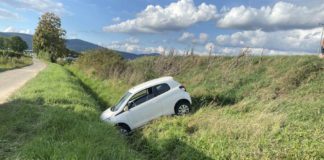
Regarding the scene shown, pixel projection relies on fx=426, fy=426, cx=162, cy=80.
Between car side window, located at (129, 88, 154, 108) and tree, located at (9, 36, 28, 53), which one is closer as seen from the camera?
car side window, located at (129, 88, 154, 108)

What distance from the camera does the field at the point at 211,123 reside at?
345 inches

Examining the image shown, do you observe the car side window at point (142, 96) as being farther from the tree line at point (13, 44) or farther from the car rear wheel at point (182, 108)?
the tree line at point (13, 44)

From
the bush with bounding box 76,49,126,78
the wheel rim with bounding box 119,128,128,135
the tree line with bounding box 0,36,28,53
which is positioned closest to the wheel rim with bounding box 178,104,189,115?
the wheel rim with bounding box 119,128,128,135

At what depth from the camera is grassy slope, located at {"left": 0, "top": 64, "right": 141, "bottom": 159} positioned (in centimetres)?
783

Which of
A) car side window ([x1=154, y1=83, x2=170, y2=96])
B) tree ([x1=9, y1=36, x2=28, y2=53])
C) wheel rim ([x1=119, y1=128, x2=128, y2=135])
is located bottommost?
wheel rim ([x1=119, y1=128, x2=128, y2=135])

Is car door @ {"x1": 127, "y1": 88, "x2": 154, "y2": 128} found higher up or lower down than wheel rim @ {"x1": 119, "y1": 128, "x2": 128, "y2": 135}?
higher up

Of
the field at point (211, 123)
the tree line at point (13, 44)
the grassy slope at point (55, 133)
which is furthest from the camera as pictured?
the tree line at point (13, 44)

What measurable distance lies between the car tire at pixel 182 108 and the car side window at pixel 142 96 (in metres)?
1.01

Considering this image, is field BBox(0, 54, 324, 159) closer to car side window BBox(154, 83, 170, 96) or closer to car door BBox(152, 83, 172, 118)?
car door BBox(152, 83, 172, 118)

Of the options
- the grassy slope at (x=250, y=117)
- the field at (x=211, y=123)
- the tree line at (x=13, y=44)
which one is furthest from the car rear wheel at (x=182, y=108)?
the tree line at (x=13, y=44)

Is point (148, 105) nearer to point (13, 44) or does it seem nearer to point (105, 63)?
point (105, 63)

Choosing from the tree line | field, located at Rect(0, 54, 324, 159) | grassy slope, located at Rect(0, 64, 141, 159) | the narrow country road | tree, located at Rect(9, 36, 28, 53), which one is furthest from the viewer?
tree, located at Rect(9, 36, 28, 53)

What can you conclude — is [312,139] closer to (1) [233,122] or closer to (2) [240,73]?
(1) [233,122]

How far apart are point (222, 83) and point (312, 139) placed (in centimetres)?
1008
